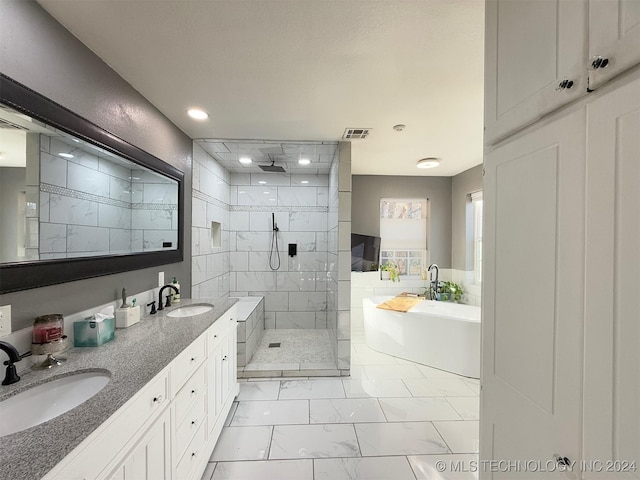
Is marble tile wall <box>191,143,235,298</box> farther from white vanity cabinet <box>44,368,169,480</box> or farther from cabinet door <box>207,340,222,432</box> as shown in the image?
white vanity cabinet <box>44,368,169,480</box>

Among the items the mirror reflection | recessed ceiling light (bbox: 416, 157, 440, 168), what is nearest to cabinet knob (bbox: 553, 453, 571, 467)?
the mirror reflection

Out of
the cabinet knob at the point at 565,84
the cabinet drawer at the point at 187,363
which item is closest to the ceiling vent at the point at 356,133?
the cabinet knob at the point at 565,84

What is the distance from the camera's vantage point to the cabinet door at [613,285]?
23.9 inches

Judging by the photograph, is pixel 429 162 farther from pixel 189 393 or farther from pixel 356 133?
pixel 189 393

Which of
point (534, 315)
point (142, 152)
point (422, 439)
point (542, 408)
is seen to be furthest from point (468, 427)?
point (142, 152)

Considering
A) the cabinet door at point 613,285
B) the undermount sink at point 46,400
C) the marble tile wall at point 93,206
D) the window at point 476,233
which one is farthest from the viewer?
the window at point 476,233

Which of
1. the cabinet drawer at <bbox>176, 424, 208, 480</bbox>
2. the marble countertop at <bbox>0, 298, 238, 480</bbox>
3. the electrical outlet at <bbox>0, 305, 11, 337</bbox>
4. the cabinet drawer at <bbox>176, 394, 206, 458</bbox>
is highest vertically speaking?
the electrical outlet at <bbox>0, 305, 11, 337</bbox>

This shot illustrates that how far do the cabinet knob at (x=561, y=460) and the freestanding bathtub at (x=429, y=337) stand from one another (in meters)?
2.30

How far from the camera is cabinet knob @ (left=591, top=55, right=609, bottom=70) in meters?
0.66

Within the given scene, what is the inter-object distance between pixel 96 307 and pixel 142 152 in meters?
1.12

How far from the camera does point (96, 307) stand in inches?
63.9

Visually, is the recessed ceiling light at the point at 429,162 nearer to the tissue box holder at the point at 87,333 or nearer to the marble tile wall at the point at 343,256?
the marble tile wall at the point at 343,256

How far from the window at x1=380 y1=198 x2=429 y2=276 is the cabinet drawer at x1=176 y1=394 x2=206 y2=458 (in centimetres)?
350

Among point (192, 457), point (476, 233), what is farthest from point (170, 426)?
point (476, 233)
